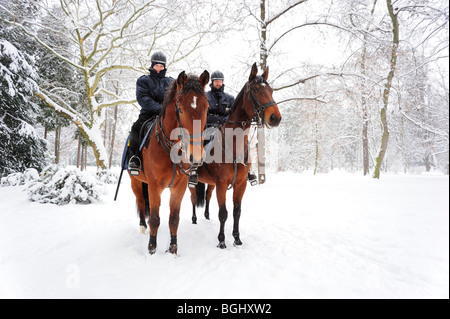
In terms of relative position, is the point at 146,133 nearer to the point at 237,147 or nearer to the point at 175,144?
the point at 175,144

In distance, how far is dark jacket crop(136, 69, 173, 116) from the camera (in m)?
3.67

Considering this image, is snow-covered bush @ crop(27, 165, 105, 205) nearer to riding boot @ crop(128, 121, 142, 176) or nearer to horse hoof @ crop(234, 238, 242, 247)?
riding boot @ crop(128, 121, 142, 176)

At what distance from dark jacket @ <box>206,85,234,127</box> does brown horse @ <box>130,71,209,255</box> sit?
4.83 ft

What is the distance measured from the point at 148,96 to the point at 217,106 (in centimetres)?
139

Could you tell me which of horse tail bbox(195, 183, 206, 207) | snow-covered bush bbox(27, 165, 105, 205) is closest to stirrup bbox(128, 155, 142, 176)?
horse tail bbox(195, 183, 206, 207)

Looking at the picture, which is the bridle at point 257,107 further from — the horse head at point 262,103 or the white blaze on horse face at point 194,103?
the white blaze on horse face at point 194,103

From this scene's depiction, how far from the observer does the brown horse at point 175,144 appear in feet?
8.72

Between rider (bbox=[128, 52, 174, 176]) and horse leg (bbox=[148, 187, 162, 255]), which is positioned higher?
rider (bbox=[128, 52, 174, 176])

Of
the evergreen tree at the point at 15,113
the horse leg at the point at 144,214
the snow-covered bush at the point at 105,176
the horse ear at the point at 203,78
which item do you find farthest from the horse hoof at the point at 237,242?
the evergreen tree at the point at 15,113

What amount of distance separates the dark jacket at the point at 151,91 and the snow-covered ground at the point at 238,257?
2284 mm
